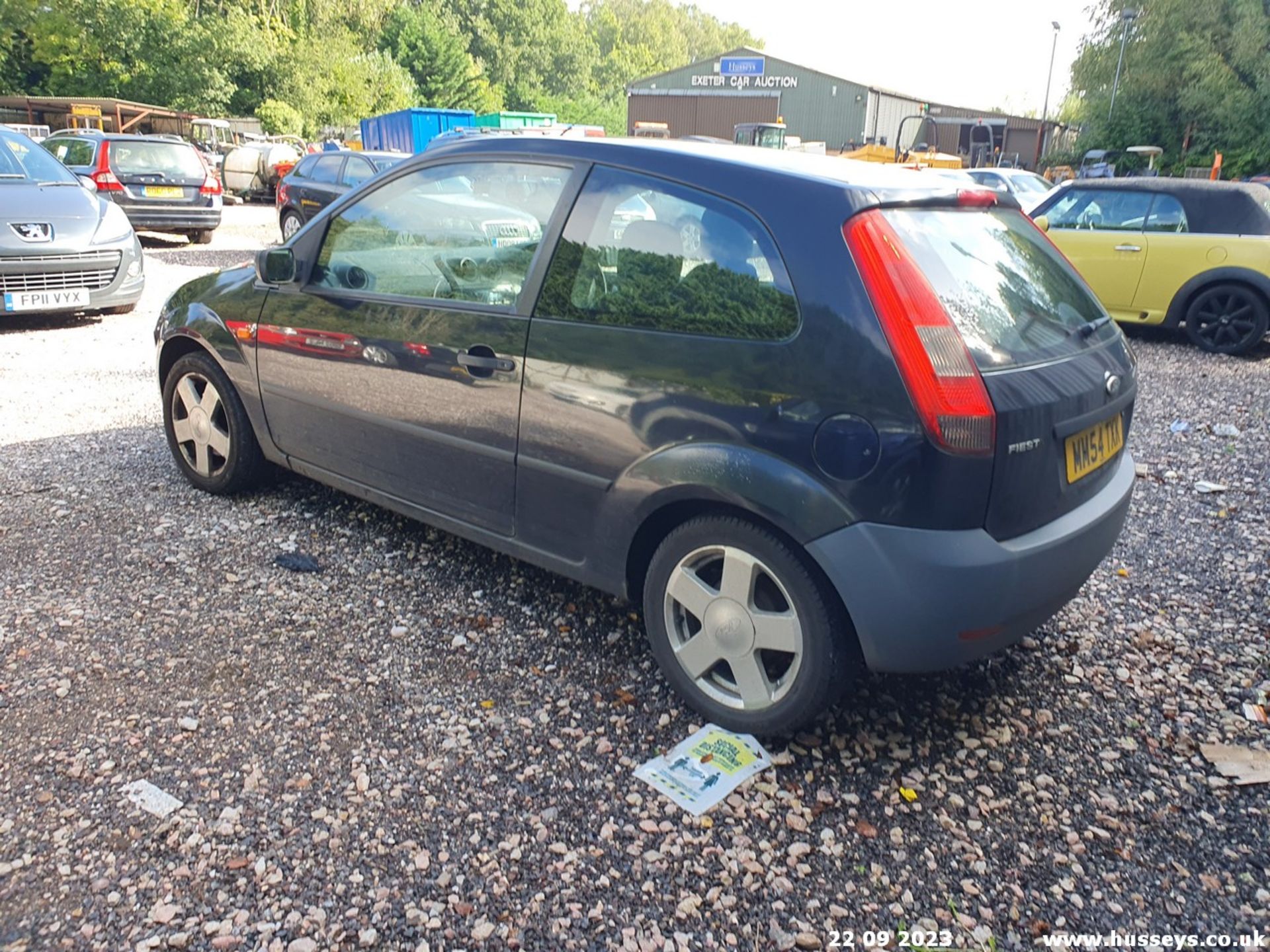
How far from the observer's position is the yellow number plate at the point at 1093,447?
2.79 metres

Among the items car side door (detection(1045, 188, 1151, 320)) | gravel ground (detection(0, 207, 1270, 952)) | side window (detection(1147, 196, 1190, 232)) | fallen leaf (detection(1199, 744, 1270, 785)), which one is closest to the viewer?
gravel ground (detection(0, 207, 1270, 952))

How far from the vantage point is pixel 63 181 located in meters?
9.11

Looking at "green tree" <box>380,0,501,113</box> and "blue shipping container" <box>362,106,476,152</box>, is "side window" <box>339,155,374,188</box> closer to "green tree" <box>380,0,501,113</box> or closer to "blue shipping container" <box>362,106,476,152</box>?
"blue shipping container" <box>362,106,476,152</box>

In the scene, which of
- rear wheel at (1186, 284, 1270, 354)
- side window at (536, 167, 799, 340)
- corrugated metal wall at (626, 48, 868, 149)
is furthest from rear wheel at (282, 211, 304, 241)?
corrugated metal wall at (626, 48, 868, 149)

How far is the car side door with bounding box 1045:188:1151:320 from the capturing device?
368 inches

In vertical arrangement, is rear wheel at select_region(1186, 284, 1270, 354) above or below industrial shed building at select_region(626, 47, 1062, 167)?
below

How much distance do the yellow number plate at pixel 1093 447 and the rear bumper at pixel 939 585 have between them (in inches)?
7.2

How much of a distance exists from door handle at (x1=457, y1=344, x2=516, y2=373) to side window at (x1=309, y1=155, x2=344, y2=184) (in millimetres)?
13045

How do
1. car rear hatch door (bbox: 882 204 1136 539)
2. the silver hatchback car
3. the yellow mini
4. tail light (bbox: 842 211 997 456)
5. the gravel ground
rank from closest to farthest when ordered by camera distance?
the gravel ground, tail light (bbox: 842 211 997 456), car rear hatch door (bbox: 882 204 1136 539), the silver hatchback car, the yellow mini

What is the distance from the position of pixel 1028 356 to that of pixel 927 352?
407 millimetres

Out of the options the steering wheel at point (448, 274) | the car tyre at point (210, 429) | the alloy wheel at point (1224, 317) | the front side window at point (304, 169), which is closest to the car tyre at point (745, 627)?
the steering wheel at point (448, 274)

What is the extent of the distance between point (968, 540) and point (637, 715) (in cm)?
119

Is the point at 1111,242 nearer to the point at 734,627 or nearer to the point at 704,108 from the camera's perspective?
the point at 734,627

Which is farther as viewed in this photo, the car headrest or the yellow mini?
the yellow mini
